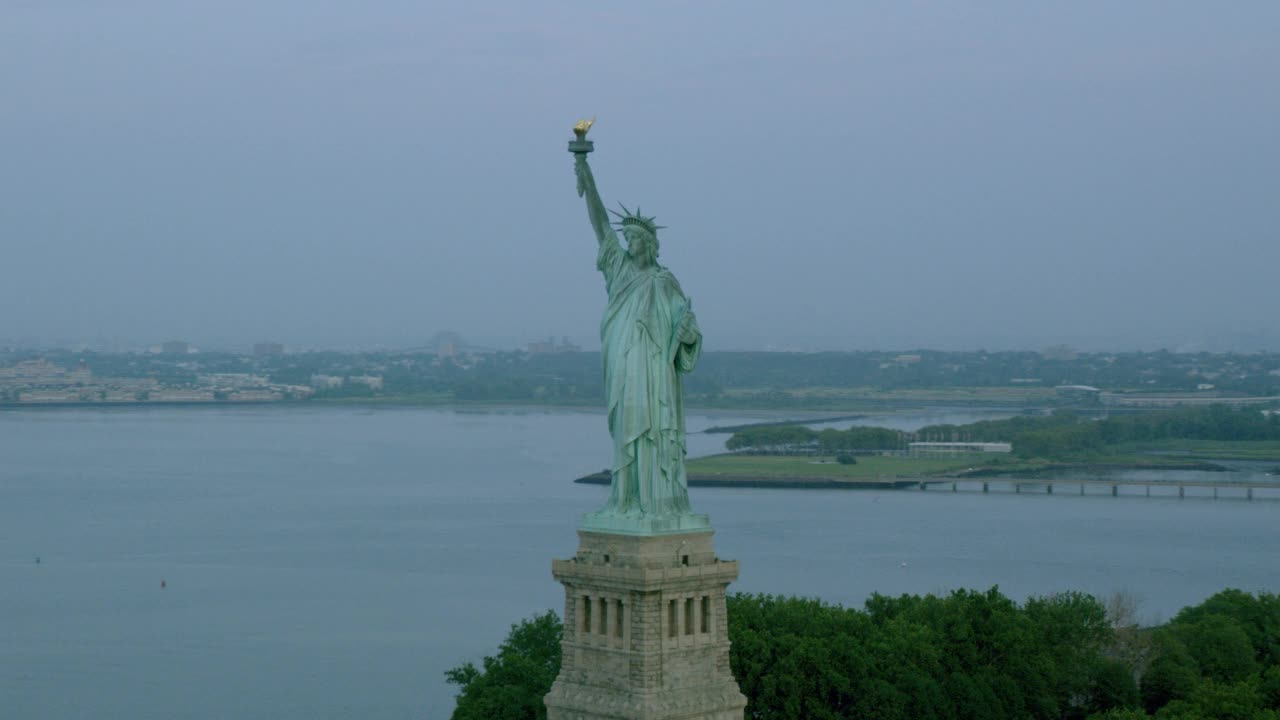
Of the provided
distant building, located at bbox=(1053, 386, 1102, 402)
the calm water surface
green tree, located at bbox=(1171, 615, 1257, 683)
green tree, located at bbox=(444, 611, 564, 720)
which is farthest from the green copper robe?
distant building, located at bbox=(1053, 386, 1102, 402)

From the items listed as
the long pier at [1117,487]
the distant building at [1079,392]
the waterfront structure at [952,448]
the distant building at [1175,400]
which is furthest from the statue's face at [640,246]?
the distant building at [1079,392]

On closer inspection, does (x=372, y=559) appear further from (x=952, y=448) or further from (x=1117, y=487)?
(x=952, y=448)

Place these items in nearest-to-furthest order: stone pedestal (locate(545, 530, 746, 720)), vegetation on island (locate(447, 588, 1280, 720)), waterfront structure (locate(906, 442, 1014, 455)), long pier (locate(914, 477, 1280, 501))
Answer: stone pedestal (locate(545, 530, 746, 720))
vegetation on island (locate(447, 588, 1280, 720))
long pier (locate(914, 477, 1280, 501))
waterfront structure (locate(906, 442, 1014, 455))

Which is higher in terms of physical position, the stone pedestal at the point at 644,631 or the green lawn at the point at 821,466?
the stone pedestal at the point at 644,631

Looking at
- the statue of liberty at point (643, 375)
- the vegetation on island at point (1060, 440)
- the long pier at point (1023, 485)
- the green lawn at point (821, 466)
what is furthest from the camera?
the vegetation on island at point (1060, 440)

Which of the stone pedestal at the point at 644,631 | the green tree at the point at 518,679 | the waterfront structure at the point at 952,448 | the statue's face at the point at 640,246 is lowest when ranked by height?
the waterfront structure at the point at 952,448

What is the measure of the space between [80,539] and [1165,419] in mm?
75149

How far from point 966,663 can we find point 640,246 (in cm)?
1119

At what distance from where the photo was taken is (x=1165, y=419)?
114938 mm

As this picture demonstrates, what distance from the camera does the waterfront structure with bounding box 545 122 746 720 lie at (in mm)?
11531

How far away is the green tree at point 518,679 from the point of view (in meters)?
18.7

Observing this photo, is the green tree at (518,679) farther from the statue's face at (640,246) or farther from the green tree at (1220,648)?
the green tree at (1220,648)

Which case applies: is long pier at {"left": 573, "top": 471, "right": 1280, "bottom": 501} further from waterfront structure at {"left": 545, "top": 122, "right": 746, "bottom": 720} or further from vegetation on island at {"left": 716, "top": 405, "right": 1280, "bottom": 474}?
waterfront structure at {"left": 545, "top": 122, "right": 746, "bottom": 720}

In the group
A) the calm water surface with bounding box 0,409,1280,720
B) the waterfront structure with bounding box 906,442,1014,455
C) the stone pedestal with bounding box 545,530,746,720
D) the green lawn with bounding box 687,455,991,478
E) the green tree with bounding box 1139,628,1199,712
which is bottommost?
the calm water surface with bounding box 0,409,1280,720
